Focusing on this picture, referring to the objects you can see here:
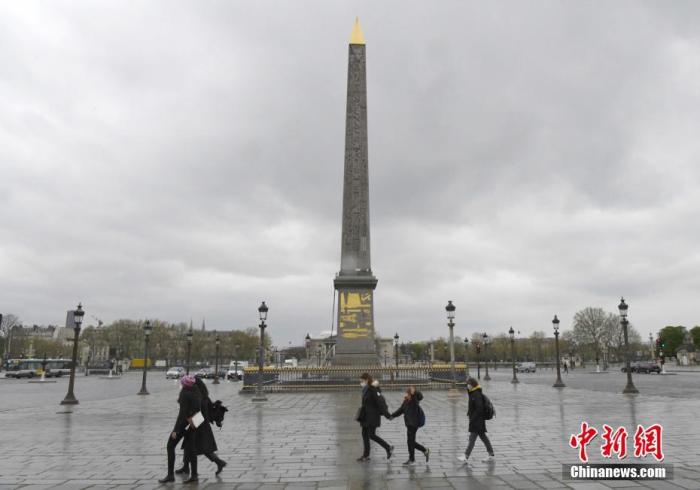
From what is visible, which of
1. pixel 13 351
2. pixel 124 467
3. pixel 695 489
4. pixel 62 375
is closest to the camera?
pixel 695 489

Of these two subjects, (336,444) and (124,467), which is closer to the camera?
(124,467)

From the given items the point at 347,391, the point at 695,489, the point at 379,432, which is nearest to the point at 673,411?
the point at 379,432

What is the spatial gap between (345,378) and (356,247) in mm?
7013

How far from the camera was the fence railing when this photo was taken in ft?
87.0

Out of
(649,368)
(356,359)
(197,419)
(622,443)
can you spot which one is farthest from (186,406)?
(649,368)

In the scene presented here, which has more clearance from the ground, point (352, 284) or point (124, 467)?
point (352, 284)

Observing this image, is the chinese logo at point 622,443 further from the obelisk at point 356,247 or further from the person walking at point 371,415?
the obelisk at point 356,247

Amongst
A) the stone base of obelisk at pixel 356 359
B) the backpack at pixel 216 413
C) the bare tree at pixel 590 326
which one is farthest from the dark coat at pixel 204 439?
the bare tree at pixel 590 326

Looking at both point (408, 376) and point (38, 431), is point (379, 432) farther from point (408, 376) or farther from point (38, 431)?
point (408, 376)

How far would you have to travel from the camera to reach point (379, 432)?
12.0 meters

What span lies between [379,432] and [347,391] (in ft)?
45.2

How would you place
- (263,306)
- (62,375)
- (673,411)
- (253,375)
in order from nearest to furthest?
(673,411)
(263,306)
(253,375)
(62,375)

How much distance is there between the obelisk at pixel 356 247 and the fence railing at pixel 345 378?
43.8 inches

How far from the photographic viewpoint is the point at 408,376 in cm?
2981
